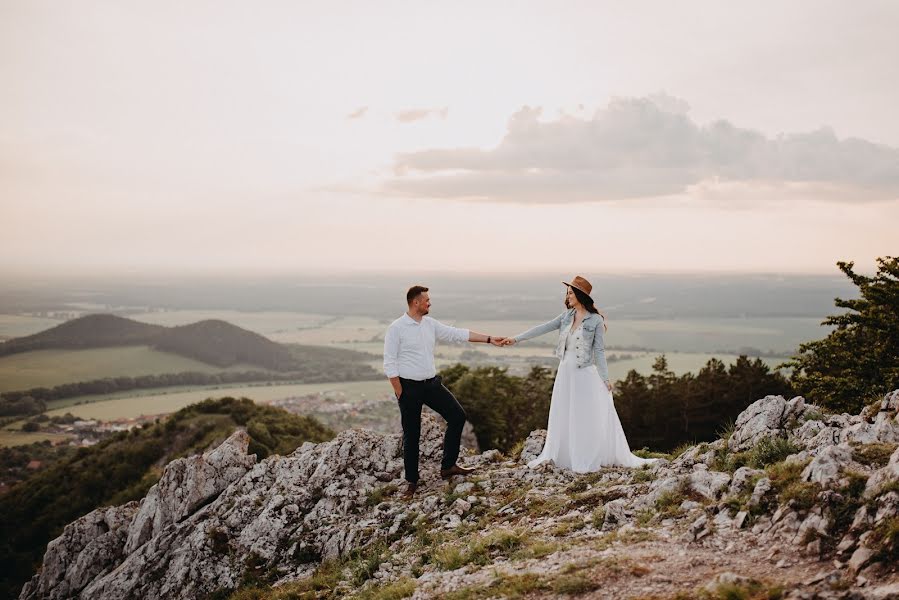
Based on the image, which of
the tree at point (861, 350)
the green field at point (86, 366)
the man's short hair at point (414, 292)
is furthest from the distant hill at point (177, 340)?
the man's short hair at point (414, 292)

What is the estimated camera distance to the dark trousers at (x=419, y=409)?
10781mm

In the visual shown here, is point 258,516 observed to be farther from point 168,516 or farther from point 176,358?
point 176,358

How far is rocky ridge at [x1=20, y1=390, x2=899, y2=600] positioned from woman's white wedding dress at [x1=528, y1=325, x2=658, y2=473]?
428mm

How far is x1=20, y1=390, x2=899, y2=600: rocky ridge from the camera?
6301mm

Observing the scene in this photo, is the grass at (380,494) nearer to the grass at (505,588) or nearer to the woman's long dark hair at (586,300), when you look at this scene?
the grass at (505,588)

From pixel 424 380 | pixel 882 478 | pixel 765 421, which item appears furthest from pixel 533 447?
pixel 882 478

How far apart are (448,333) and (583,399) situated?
3267 mm

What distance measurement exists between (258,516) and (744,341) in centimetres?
14032

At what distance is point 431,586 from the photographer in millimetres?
7660

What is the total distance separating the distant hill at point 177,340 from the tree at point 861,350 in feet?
407

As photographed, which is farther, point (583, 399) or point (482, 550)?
point (583, 399)

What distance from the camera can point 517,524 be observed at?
30.9ft

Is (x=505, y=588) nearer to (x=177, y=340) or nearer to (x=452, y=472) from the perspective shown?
(x=452, y=472)

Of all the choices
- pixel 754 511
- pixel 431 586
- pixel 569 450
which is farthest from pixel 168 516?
pixel 754 511
